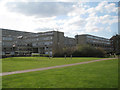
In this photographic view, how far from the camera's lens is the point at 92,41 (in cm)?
11269

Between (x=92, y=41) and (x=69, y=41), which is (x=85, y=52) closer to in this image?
(x=69, y=41)

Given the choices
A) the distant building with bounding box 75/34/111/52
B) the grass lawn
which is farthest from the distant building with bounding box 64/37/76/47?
the grass lawn

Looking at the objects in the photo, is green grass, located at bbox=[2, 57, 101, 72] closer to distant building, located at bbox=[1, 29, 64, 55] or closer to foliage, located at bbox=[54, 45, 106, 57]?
foliage, located at bbox=[54, 45, 106, 57]

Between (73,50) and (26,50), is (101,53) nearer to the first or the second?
(73,50)

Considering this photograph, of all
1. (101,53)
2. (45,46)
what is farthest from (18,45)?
(101,53)

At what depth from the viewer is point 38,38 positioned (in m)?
101

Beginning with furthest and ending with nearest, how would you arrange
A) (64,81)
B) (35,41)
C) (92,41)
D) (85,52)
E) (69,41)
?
(92,41) → (69,41) → (35,41) → (85,52) → (64,81)

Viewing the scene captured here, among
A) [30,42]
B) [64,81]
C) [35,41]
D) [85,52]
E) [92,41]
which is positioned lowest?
[64,81]

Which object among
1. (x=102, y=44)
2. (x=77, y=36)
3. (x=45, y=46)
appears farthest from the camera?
(x=102, y=44)

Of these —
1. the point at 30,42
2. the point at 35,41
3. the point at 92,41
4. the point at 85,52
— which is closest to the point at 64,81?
the point at 85,52

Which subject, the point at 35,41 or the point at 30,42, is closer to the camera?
the point at 35,41

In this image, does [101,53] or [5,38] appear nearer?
[101,53]

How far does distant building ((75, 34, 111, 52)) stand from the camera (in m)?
107

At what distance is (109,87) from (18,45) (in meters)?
101
